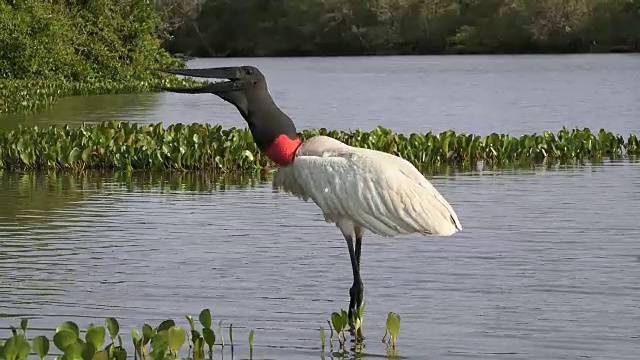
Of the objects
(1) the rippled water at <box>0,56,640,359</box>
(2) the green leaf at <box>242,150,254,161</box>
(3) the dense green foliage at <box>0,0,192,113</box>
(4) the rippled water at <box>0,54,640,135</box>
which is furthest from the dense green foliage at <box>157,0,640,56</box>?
(1) the rippled water at <box>0,56,640,359</box>

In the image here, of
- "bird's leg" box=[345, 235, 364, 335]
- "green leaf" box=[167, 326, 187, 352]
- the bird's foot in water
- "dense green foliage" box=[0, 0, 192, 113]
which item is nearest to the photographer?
"green leaf" box=[167, 326, 187, 352]

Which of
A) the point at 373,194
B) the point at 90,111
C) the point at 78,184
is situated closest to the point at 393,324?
the point at 373,194

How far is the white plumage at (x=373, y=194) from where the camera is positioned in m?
8.62

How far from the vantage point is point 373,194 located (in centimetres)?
863

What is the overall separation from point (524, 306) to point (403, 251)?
247 centimetres

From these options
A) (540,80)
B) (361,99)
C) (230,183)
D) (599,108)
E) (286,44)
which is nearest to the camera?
(230,183)

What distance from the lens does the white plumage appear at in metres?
8.62

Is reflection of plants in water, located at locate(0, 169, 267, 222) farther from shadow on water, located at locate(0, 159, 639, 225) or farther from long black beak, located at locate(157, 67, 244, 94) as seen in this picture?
long black beak, located at locate(157, 67, 244, 94)

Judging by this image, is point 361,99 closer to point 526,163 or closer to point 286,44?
point 526,163

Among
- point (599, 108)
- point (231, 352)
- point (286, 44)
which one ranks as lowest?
point (231, 352)

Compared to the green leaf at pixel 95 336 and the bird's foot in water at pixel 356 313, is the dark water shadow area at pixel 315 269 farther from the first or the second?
the green leaf at pixel 95 336

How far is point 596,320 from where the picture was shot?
368 inches

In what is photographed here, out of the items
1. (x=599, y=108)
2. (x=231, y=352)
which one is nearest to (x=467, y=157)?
(x=231, y=352)

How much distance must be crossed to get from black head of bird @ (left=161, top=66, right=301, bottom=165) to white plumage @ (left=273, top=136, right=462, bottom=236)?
16 centimetres
